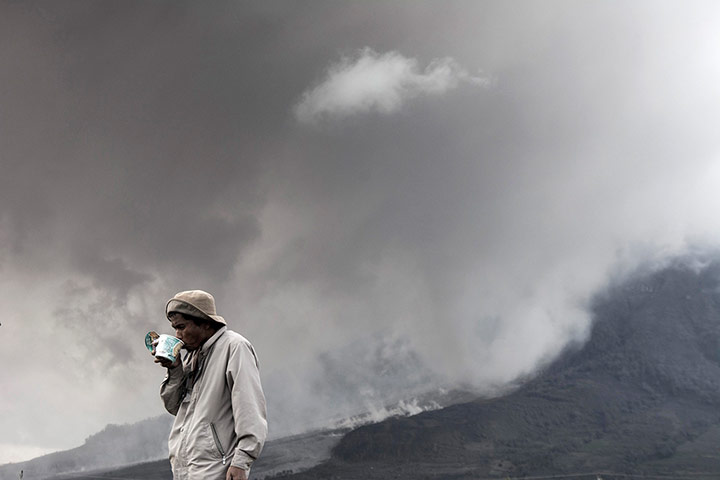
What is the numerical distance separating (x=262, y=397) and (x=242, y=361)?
391 millimetres

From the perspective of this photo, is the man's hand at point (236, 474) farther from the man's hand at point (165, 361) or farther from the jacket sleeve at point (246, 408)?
the man's hand at point (165, 361)

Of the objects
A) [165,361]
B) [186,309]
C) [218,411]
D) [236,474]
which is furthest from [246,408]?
[186,309]

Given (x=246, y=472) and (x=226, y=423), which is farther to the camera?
(x=226, y=423)

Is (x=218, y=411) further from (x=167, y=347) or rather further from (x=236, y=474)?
(x=167, y=347)

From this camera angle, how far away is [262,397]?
224 inches

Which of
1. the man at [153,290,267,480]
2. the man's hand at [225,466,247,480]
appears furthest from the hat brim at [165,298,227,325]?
the man's hand at [225,466,247,480]

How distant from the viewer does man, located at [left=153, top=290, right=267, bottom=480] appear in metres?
5.48

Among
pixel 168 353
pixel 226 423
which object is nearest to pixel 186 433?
pixel 226 423

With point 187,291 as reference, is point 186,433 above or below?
below

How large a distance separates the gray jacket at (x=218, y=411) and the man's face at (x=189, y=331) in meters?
0.12

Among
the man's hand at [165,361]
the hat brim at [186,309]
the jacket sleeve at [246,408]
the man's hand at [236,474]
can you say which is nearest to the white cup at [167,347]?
the man's hand at [165,361]

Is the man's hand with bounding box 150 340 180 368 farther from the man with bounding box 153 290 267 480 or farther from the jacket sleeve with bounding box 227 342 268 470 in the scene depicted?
the jacket sleeve with bounding box 227 342 268 470

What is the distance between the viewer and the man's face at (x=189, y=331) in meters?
5.96

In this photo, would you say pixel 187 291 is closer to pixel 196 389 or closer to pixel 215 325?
pixel 215 325
